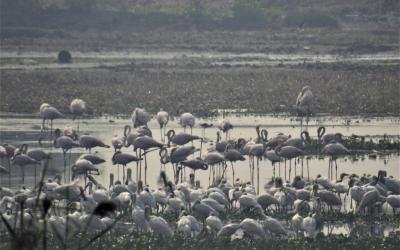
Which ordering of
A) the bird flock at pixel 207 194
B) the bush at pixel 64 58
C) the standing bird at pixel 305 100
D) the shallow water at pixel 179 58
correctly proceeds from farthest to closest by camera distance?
the bush at pixel 64 58, the shallow water at pixel 179 58, the standing bird at pixel 305 100, the bird flock at pixel 207 194

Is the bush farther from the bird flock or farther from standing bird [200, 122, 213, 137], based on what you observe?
the bird flock

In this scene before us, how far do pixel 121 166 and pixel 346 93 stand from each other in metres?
8.54

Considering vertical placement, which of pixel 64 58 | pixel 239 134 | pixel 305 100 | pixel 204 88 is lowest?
pixel 239 134

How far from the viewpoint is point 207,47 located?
37.7m

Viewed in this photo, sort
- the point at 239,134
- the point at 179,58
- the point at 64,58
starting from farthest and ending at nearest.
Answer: the point at 179,58
the point at 64,58
the point at 239,134

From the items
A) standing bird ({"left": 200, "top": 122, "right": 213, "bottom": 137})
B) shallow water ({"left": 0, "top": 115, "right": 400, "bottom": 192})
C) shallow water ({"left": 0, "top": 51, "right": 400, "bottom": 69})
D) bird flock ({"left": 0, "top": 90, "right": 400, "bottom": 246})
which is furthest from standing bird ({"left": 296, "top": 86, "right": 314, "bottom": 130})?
shallow water ({"left": 0, "top": 51, "right": 400, "bottom": 69})

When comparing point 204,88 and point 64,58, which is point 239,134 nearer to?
point 204,88

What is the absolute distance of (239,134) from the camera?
769 inches

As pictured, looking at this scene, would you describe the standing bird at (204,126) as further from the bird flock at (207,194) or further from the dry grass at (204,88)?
the dry grass at (204,88)

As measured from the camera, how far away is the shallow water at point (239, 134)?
16.4m

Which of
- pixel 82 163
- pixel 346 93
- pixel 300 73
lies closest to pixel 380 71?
pixel 300 73

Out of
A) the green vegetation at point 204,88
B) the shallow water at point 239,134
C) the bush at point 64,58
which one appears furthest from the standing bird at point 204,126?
the bush at point 64,58

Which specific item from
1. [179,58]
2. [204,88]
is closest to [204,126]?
[204,88]

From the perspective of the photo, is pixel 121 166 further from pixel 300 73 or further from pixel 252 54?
pixel 252 54
